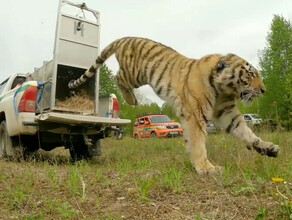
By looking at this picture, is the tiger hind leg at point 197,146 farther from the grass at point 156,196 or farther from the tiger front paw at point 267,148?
the tiger front paw at point 267,148

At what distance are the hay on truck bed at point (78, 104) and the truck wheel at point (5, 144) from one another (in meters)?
1.11

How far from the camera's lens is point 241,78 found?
3881 mm

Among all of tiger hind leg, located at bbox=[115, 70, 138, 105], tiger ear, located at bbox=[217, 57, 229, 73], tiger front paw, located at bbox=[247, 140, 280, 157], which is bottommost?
tiger front paw, located at bbox=[247, 140, 280, 157]

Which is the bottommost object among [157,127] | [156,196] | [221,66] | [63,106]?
[157,127]

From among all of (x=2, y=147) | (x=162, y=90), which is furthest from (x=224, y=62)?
(x=2, y=147)

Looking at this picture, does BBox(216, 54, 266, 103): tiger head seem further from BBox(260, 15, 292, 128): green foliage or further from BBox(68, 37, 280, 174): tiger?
BBox(260, 15, 292, 128): green foliage

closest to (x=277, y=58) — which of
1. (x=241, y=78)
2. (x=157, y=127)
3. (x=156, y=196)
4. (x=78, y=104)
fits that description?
(x=157, y=127)

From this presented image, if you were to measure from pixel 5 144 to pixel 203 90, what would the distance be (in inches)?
165

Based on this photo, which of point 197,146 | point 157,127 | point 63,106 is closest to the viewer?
point 197,146

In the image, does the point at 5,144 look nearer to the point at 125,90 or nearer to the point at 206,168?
the point at 125,90

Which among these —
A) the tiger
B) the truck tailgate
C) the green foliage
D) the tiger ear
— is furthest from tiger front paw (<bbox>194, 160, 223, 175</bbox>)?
the green foliage

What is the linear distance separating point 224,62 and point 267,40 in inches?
1056

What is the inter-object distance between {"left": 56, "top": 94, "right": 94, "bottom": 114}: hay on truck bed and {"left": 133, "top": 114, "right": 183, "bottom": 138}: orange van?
1244cm

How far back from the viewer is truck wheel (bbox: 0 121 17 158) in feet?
19.9
